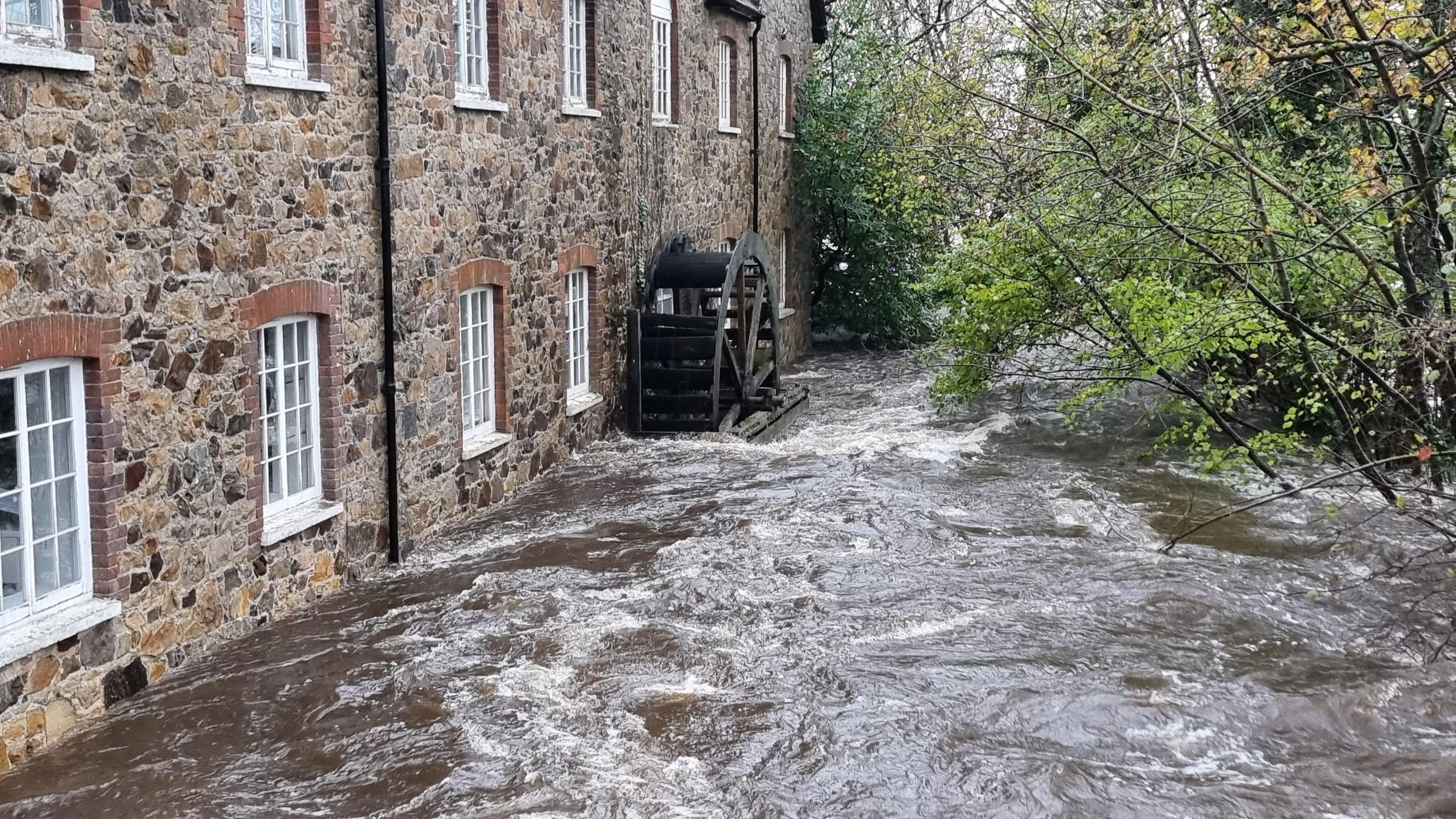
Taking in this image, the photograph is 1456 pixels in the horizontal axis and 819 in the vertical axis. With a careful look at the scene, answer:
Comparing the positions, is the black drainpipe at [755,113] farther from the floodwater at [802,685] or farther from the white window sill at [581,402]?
the floodwater at [802,685]

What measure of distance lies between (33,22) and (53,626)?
295 centimetres

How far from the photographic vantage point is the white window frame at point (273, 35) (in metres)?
8.81

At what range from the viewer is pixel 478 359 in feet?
40.9

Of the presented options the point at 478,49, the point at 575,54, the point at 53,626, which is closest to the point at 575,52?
the point at 575,54

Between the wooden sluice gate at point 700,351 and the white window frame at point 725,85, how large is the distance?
108 inches

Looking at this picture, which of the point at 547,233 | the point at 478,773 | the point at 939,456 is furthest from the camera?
the point at 939,456

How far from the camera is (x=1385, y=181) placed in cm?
816

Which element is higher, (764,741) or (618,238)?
(618,238)

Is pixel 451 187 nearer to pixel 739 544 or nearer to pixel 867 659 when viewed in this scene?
pixel 739 544

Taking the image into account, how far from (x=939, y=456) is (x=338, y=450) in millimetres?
7652

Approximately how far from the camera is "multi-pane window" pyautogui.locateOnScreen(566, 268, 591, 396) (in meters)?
14.9

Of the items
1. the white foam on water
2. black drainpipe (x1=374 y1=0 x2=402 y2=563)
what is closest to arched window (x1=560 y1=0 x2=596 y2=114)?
black drainpipe (x1=374 y1=0 x2=402 y2=563)

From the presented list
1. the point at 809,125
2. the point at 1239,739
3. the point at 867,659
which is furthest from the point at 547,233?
the point at 809,125

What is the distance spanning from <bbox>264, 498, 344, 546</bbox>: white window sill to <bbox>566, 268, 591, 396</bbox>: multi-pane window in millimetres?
5272
